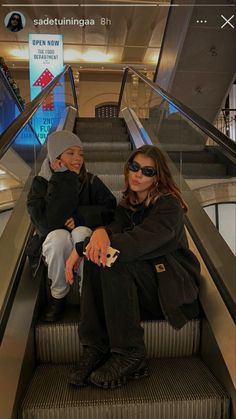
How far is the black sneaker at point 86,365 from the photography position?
1.69 metres

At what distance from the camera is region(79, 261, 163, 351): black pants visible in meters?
1.71

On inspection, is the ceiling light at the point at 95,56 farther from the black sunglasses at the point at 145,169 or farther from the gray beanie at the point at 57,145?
the black sunglasses at the point at 145,169

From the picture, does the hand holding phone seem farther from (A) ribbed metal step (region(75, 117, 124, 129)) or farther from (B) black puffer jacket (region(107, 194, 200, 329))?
(A) ribbed metal step (region(75, 117, 124, 129))

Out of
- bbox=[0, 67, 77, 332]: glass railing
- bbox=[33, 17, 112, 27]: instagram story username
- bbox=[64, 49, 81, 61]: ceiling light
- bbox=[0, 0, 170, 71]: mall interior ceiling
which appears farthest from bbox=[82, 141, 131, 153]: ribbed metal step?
bbox=[64, 49, 81, 61]: ceiling light

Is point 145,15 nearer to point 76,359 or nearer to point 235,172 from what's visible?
point 235,172

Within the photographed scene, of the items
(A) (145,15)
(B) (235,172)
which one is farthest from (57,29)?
(B) (235,172)

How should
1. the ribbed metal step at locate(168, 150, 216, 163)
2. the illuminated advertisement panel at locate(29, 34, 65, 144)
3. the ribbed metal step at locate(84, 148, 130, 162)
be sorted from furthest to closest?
the illuminated advertisement panel at locate(29, 34, 65, 144)
the ribbed metal step at locate(84, 148, 130, 162)
the ribbed metal step at locate(168, 150, 216, 163)

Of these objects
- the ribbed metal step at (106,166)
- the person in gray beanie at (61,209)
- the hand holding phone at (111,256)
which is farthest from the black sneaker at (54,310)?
the ribbed metal step at (106,166)

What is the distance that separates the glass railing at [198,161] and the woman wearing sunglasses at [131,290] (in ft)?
0.56

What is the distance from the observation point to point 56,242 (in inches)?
79.2

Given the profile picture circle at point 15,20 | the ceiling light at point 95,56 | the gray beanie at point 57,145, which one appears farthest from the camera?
the ceiling light at point 95,56

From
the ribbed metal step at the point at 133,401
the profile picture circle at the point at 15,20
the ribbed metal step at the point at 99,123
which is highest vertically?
the profile picture circle at the point at 15,20

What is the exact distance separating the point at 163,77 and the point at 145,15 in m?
3.78

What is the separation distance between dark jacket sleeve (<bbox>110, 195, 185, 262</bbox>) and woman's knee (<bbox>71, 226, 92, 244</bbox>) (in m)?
0.29
